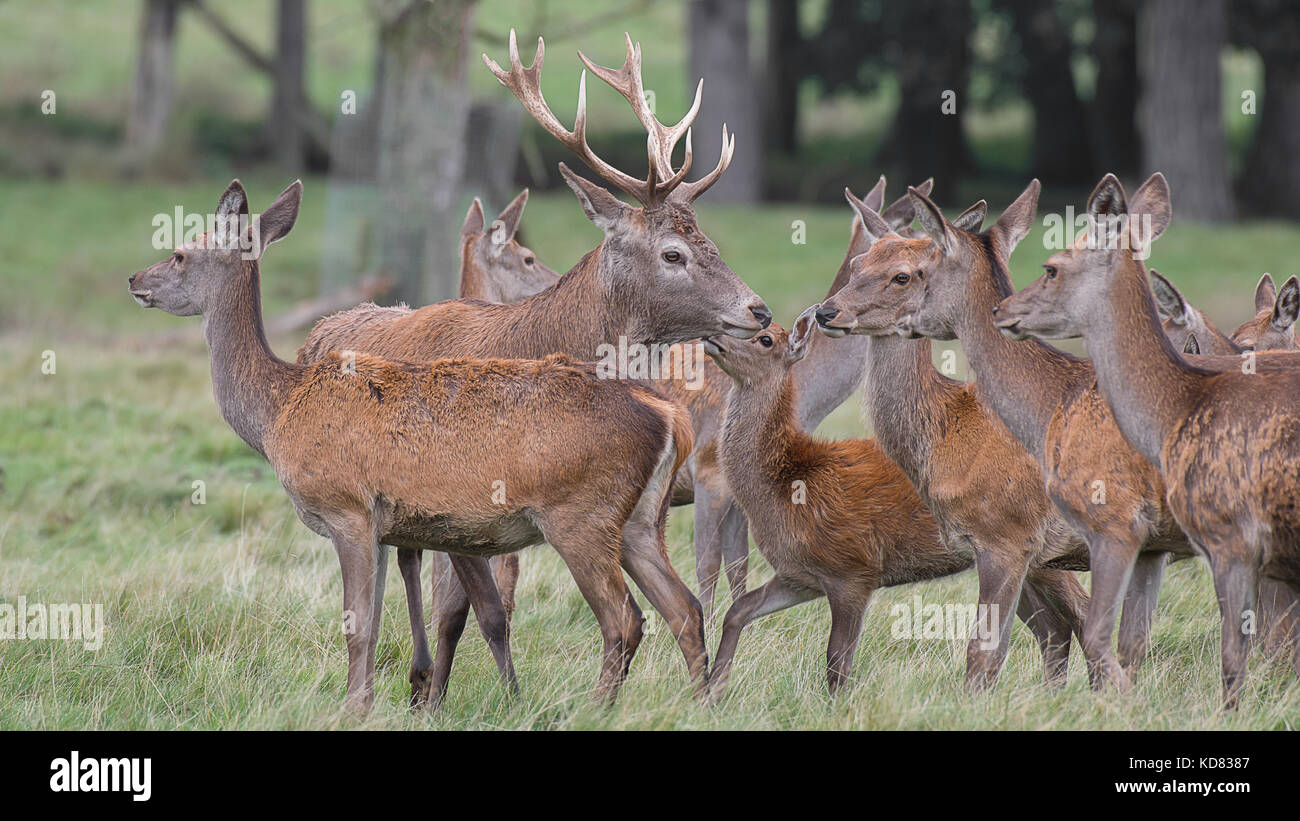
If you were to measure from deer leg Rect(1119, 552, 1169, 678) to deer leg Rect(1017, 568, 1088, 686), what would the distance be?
0.30 metres

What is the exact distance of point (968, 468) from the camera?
20.4 ft

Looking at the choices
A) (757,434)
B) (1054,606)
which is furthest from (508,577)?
(1054,606)

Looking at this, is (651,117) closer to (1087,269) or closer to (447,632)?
(1087,269)

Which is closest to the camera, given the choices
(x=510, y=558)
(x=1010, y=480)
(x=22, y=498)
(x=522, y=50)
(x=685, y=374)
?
(x=1010, y=480)

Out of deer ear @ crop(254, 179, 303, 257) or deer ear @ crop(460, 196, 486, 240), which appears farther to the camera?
deer ear @ crop(460, 196, 486, 240)

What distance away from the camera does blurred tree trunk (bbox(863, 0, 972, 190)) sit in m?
24.4

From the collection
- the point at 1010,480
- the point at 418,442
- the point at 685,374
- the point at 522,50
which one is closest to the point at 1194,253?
the point at 522,50

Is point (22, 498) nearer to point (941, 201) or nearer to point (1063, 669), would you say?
point (1063, 669)

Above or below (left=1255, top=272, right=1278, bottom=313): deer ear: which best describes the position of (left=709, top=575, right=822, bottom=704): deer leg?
below

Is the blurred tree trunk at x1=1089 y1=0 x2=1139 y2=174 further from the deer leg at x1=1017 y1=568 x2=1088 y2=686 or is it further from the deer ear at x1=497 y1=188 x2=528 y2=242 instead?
the deer leg at x1=1017 y1=568 x2=1088 y2=686

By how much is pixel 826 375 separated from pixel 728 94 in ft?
56.5

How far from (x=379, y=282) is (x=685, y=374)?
20.7 feet

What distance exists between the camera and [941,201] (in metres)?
25.6

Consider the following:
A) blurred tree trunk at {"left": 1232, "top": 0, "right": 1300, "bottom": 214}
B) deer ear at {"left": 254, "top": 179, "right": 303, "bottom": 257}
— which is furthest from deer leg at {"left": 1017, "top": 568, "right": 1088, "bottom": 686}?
blurred tree trunk at {"left": 1232, "top": 0, "right": 1300, "bottom": 214}
